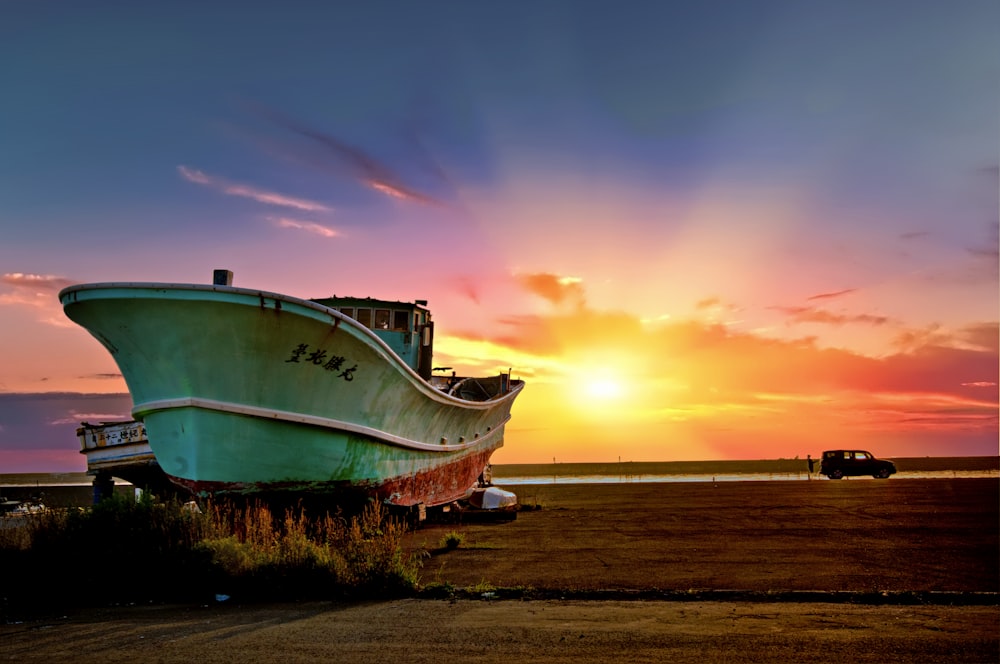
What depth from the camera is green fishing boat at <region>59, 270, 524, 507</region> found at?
11.9 m

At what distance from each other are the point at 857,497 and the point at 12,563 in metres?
23.3

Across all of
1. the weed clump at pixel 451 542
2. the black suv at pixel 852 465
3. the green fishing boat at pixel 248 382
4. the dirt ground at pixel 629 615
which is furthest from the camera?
the black suv at pixel 852 465

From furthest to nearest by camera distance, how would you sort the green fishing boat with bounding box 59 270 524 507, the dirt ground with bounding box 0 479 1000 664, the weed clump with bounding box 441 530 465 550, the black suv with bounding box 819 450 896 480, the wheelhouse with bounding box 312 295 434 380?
the black suv with bounding box 819 450 896 480, the wheelhouse with bounding box 312 295 434 380, the weed clump with bounding box 441 530 465 550, the green fishing boat with bounding box 59 270 524 507, the dirt ground with bounding box 0 479 1000 664

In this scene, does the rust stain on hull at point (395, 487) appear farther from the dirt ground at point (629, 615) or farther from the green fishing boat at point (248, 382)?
the dirt ground at point (629, 615)

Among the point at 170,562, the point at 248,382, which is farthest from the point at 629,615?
the point at 248,382

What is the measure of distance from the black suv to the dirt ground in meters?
26.2

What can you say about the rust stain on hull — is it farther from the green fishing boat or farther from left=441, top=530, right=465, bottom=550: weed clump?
left=441, top=530, right=465, bottom=550: weed clump

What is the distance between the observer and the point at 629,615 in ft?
21.8

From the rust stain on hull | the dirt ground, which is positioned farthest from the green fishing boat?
the dirt ground

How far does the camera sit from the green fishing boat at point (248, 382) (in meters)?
11.9

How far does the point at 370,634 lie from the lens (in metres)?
6.12

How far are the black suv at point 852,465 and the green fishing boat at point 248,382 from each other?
1198 inches

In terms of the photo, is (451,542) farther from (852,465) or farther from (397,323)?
(852,465)

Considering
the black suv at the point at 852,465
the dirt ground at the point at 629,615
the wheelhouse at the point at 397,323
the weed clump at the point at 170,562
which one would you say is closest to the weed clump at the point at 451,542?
the dirt ground at the point at 629,615
